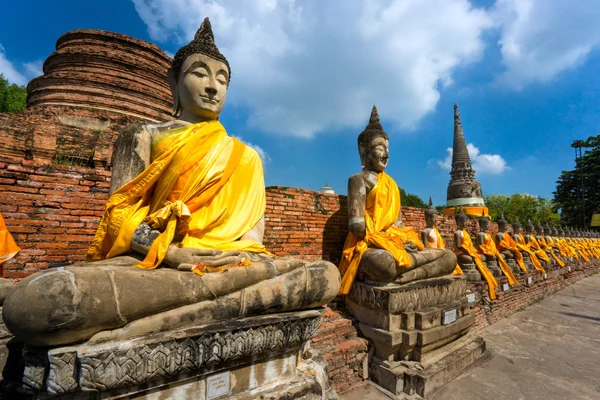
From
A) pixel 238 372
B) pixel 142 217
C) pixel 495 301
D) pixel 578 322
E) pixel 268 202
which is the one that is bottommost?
pixel 578 322

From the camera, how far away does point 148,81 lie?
9.44 meters

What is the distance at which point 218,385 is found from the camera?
1.75 m

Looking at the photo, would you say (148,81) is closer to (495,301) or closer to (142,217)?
(142,217)

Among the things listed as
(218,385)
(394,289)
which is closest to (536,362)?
(394,289)

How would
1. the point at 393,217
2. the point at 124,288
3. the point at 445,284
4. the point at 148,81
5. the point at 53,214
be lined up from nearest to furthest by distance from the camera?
1. the point at 124,288
2. the point at 53,214
3. the point at 445,284
4. the point at 393,217
5. the point at 148,81

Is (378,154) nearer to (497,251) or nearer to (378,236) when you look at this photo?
(378,236)

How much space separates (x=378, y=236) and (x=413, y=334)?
125 cm

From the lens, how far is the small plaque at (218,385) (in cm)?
172

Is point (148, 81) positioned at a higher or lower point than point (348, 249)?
higher

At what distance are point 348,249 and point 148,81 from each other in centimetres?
865

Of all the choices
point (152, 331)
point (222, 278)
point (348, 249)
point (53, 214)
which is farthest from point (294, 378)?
point (53, 214)

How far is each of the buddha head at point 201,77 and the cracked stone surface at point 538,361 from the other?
3813 mm

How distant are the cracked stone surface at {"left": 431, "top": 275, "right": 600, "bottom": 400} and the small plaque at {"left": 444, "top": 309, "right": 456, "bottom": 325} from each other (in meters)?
0.62

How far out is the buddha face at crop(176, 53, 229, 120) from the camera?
2.65 metres
